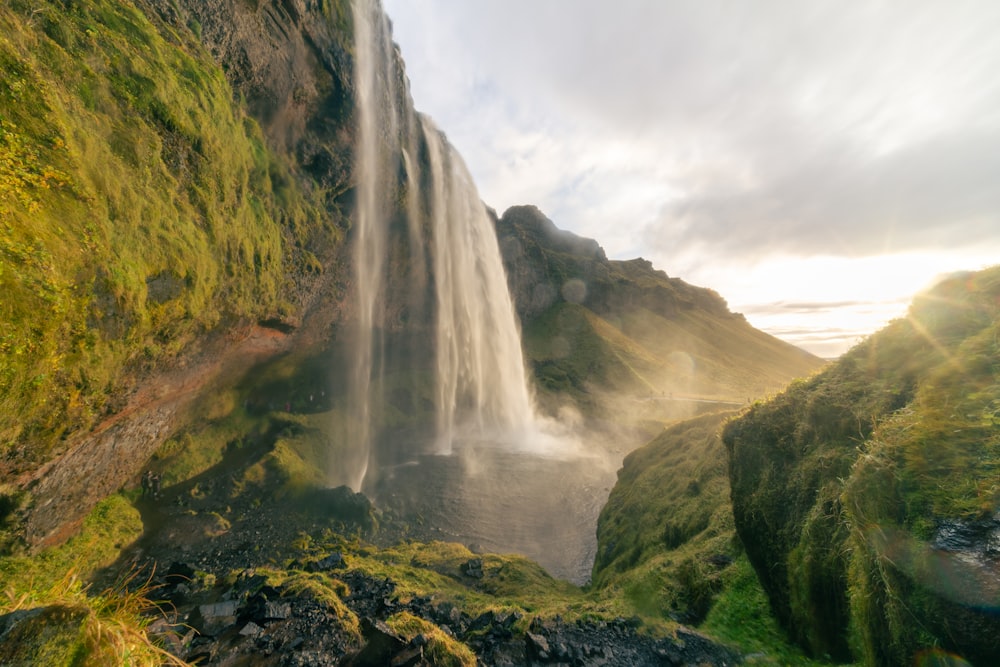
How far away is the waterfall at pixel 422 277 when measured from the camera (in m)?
28.9

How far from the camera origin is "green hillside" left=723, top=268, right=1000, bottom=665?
3.55 meters

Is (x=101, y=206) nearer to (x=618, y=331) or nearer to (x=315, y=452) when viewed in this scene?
(x=315, y=452)

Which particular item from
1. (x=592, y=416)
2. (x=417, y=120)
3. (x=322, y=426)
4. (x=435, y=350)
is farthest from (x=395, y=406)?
(x=417, y=120)

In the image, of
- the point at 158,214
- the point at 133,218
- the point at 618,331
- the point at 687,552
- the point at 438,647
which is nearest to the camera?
the point at 438,647

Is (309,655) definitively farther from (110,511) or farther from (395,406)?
(395,406)

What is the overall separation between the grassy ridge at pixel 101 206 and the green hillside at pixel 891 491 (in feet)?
45.1

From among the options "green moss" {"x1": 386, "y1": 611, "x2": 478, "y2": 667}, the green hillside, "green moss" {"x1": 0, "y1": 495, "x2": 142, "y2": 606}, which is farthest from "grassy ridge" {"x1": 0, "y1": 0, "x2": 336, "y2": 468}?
the green hillside

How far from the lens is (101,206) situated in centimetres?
959

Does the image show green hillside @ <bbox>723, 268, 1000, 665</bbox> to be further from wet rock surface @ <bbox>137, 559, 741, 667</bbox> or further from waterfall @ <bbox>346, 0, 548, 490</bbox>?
waterfall @ <bbox>346, 0, 548, 490</bbox>

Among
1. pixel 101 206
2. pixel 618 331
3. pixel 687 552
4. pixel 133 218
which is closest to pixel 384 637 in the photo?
pixel 687 552

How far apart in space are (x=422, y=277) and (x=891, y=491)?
3791 centimetres

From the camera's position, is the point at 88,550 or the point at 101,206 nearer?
the point at 101,206

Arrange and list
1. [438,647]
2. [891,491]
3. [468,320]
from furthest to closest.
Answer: [468,320]
[438,647]
[891,491]

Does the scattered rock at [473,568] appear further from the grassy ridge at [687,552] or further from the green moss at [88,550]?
the green moss at [88,550]
